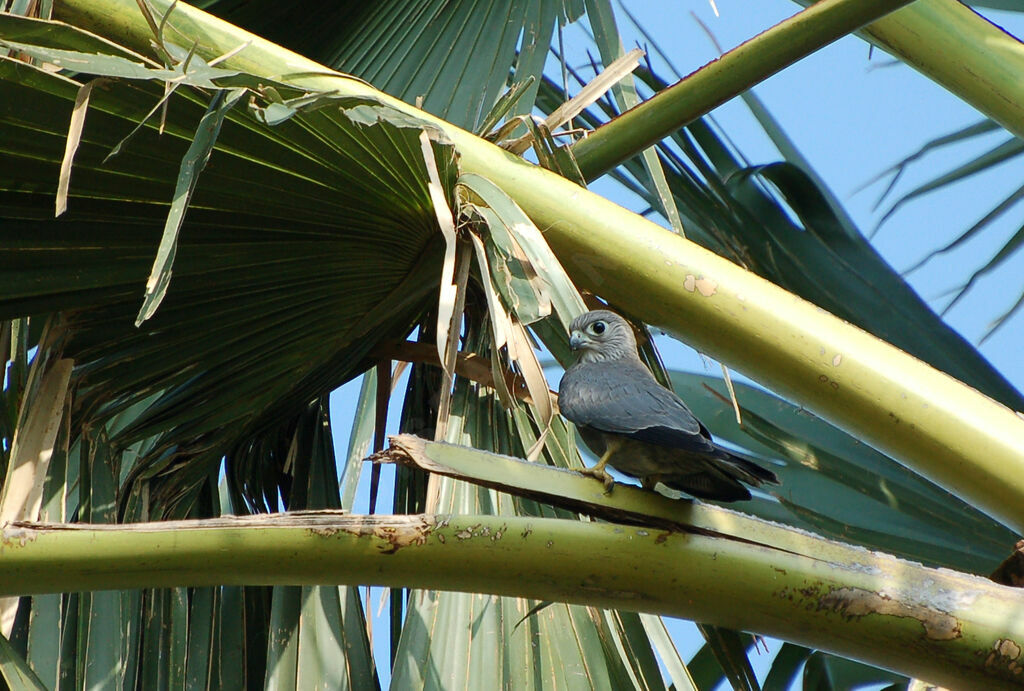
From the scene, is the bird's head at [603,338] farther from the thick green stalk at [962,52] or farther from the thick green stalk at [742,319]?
the thick green stalk at [962,52]

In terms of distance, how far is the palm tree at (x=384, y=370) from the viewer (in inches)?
51.9

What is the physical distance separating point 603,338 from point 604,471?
0.22 metres

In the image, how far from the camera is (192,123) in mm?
1520

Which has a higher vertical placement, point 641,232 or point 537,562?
point 641,232

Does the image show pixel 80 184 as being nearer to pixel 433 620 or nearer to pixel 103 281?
pixel 103 281

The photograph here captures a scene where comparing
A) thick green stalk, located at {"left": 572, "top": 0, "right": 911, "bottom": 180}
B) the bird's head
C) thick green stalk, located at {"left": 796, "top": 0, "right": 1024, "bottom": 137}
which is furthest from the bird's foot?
thick green stalk, located at {"left": 796, "top": 0, "right": 1024, "bottom": 137}

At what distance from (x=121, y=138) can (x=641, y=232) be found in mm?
694

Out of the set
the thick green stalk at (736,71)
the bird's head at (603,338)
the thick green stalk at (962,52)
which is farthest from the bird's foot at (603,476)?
the thick green stalk at (962,52)

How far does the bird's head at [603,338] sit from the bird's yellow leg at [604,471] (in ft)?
0.43

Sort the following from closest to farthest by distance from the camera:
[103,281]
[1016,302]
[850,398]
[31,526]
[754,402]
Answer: [31,526] < [850,398] < [103,281] < [754,402] < [1016,302]

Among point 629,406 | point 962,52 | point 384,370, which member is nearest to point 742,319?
point 629,406

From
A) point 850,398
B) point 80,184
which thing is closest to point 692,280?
point 850,398

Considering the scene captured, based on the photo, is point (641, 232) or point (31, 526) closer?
point (31, 526)

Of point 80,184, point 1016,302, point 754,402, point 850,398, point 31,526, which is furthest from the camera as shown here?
point 1016,302
